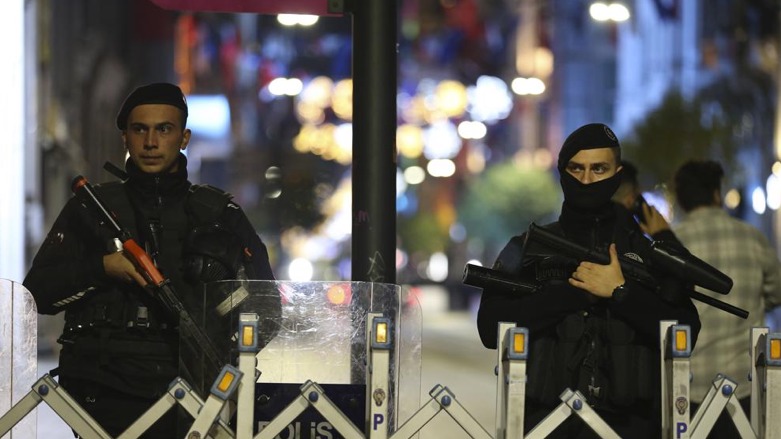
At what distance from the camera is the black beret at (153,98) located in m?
5.51

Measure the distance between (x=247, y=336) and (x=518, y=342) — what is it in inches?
32.7

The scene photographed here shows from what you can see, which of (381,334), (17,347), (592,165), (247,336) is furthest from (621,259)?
(17,347)

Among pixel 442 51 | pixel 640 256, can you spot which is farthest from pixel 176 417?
pixel 442 51

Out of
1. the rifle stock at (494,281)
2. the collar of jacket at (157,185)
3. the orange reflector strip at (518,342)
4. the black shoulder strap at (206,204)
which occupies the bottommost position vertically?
the orange reflector strip at (518,342)

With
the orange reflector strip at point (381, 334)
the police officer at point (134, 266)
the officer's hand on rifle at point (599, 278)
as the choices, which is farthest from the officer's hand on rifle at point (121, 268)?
the officer's hand on rifle at point (599, 278)

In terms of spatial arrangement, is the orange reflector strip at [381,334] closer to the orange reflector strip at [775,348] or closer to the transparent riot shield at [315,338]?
the transparent riot shield at [315,338]

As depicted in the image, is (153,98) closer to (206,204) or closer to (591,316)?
(206,204)

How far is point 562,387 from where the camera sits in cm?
496

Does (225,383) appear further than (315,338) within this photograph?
No

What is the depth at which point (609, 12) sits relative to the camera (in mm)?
20953

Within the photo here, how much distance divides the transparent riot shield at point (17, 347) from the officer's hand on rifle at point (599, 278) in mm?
1901

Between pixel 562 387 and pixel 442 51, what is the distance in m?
30.6

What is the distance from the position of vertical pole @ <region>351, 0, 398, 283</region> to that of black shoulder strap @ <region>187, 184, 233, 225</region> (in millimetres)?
960

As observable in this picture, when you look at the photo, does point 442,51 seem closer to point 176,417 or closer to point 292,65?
point 292,65
